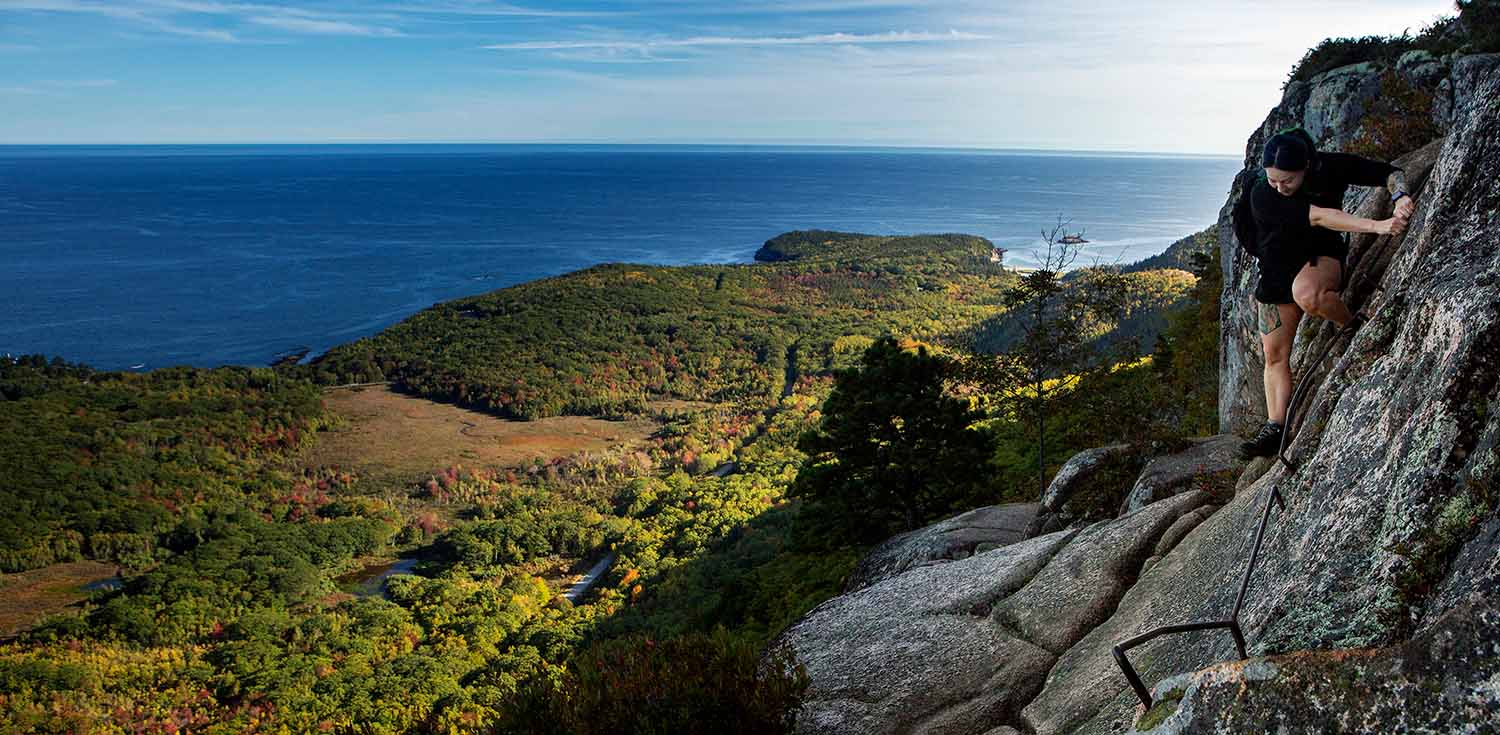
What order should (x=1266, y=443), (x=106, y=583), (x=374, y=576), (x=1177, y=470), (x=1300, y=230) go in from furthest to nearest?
1. (x=374, y=576)
2. (x=106, y=583)
3. (x=1177, y=470)
4. (x=1266, y=443)
5. (x=1300, y=230)

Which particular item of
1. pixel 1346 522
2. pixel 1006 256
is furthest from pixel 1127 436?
pixel 1006 256

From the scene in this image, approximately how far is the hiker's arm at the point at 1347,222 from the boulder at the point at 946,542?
8.15m

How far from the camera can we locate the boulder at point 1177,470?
11586mm

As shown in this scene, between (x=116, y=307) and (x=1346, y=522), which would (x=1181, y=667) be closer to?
(x=1346, y=522)

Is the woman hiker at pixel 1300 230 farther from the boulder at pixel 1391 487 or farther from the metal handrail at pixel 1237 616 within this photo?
the boulder at pixel 1391 487

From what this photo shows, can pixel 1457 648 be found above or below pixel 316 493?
above

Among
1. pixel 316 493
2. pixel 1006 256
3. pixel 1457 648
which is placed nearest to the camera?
pixel 1457 648

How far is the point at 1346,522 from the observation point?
4.59m

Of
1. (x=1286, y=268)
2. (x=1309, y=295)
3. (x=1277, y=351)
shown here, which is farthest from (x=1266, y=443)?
(x=1286, y=268)

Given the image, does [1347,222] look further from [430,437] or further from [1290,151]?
[430,437]

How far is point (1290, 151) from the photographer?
648 cm

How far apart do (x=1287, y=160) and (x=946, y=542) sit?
9303 mm

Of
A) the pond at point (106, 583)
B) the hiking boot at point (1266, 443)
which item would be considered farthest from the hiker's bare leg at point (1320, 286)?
the pond at point (106, 583)

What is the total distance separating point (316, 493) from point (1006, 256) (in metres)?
137
